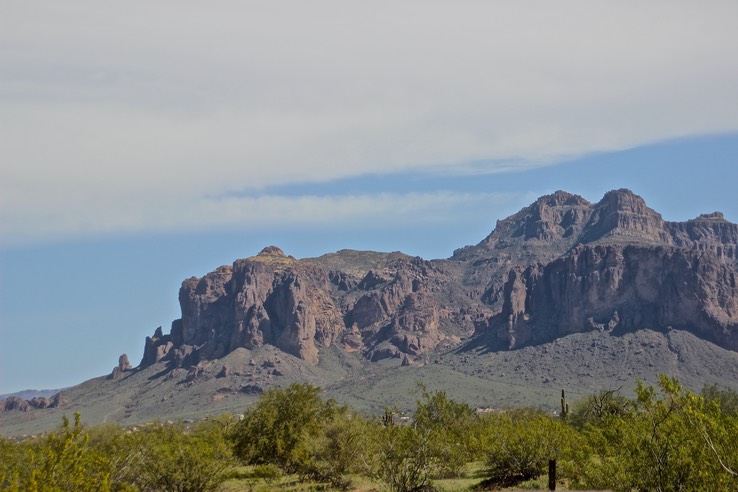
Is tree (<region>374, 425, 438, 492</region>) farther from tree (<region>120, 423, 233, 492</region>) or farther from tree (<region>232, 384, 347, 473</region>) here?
tree (<region>232, 384, 347, 473</region>)

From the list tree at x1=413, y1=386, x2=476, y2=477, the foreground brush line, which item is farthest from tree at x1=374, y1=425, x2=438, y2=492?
tree at x1=413, y1=386, x2=476, y2=477

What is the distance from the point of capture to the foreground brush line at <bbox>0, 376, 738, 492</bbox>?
834 inches

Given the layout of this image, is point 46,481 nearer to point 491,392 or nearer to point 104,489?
point 104,489

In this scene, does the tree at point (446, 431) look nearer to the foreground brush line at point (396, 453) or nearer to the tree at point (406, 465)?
the foreground brush line at point (396, 453)

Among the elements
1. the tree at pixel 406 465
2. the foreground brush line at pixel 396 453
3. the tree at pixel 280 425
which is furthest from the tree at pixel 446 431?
the tree at pixel 280 425

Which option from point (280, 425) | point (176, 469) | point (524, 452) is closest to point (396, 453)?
point (176, 469)

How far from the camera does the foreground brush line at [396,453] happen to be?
21.2 meters

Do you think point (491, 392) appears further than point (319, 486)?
Yes

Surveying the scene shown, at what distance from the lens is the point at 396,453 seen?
30.5 m

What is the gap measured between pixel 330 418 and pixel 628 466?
23.5 metres

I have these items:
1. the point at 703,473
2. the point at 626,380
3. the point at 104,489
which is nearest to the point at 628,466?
the point at 703,473

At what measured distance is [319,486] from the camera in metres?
35.8

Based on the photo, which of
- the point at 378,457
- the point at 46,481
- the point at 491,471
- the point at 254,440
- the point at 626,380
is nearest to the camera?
the point at 46,481

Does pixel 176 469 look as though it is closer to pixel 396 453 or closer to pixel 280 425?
pixel 396 453
